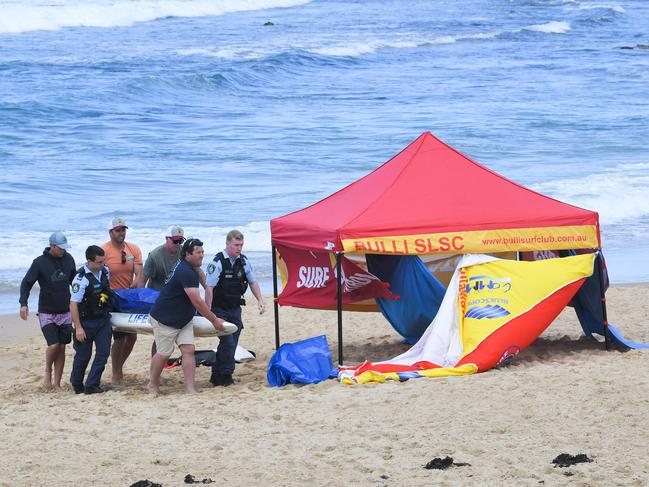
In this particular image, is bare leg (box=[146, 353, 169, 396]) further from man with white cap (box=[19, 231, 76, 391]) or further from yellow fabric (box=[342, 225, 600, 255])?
yellow fabric (box=[342, 225, 600, 255])

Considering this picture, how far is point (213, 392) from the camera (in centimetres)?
817

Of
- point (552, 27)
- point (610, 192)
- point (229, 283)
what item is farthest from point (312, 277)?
point (552, 27)

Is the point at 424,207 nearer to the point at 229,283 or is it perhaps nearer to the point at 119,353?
the point at 229,283

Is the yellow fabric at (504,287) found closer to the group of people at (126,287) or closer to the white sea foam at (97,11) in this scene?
the group of people at (126,287)

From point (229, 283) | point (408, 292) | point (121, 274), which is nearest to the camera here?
point (229, 283)

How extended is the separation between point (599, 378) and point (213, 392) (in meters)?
2.93

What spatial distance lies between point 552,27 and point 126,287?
51498 mm

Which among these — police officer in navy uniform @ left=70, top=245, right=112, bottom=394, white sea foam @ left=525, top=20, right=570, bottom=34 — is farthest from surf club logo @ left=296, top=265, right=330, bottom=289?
white sea foam @ left=525, top=20, right=570, bottom=34

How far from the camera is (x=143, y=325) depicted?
8188mm

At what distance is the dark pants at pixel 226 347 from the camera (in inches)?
330

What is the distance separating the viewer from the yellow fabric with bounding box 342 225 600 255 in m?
8.09

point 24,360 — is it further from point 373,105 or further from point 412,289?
point 373,105

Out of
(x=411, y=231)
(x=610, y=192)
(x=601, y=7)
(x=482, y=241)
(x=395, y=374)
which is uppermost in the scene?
(x=601, y=7)

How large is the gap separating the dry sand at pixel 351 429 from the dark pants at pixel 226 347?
0.20 meters
